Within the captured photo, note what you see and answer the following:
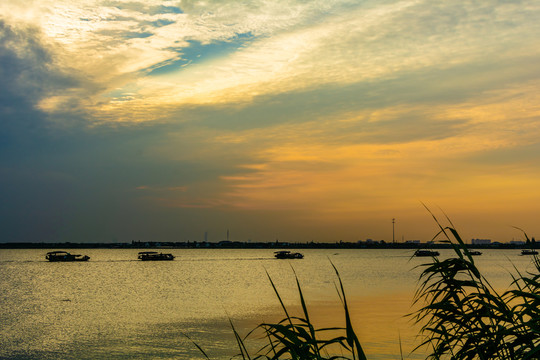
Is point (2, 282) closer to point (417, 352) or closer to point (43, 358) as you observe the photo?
point (43, 358)

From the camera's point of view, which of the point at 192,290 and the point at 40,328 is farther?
the point at 192,290

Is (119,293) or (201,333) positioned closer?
(201,333)

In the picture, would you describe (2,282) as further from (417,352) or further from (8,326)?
(417,352)

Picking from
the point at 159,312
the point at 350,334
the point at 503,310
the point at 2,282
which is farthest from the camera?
the point at 2,282

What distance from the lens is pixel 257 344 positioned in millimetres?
29641

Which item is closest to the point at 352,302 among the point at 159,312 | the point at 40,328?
the point at 159,312

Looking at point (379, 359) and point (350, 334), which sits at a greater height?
point (350, 334)

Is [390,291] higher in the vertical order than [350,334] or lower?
lower

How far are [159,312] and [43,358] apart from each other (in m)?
20.1

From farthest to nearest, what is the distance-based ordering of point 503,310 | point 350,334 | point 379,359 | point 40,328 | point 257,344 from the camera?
point 40,328
point 257,344
point 379,359
point 503,310
point 350,334

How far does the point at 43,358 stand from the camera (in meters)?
28.4

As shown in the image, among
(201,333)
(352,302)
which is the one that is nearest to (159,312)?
(201,333)

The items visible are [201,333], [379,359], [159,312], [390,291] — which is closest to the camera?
[379,359]

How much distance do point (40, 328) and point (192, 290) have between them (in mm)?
31319
